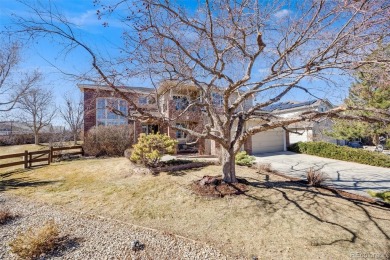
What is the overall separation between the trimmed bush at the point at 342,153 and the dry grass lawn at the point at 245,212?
9.23 meters

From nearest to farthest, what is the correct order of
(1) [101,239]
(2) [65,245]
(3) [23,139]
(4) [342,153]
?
(2) [65,245], (1) [101,239], (4) [342,153], (3) [23,139]

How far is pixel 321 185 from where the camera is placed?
27.4ft

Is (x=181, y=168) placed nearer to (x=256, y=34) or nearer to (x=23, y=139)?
(x=256, y=34)

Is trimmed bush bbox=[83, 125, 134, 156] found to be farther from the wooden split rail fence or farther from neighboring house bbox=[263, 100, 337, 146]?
neighboring house bbox=[263, 100, 337, 146]

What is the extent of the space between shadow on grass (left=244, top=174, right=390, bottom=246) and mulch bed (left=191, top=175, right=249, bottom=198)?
41 centimetres

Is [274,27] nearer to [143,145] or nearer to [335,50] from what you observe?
[335,50]

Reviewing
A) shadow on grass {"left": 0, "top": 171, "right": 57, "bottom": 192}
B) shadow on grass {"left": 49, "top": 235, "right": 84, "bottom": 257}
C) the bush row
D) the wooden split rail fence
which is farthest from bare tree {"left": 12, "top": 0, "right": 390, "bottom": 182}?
the bush row

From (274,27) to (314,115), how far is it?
2795mm

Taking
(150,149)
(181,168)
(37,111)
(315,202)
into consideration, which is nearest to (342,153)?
(315,202)

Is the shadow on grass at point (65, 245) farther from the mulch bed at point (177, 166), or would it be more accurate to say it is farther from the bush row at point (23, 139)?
the bush row at point (23, 139)

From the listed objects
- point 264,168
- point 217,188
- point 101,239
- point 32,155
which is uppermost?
point 32,155

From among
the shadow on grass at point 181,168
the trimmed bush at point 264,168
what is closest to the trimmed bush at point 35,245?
the shadow on grass at point 181,168

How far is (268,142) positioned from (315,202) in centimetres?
1400

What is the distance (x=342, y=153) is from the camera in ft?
51.3
